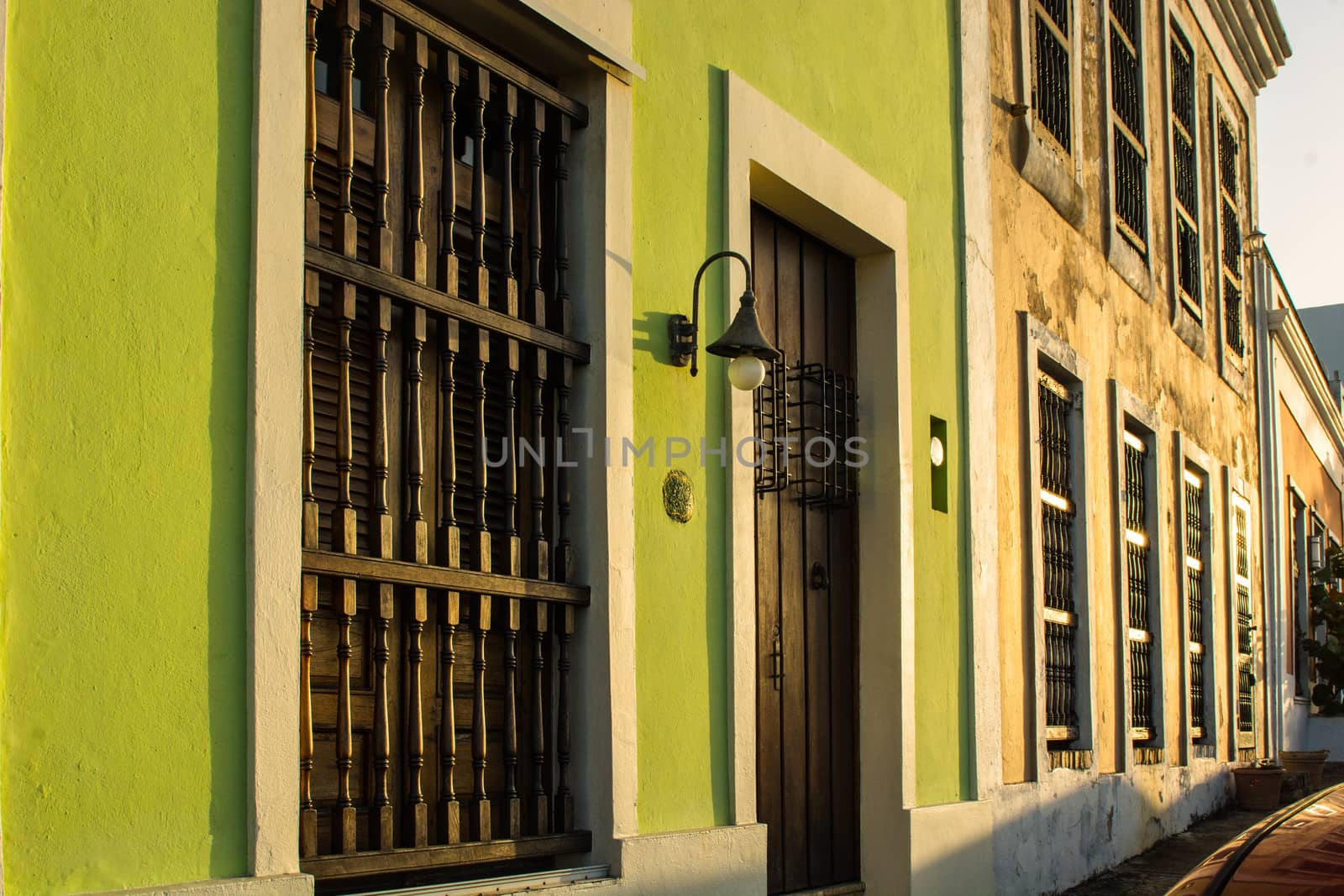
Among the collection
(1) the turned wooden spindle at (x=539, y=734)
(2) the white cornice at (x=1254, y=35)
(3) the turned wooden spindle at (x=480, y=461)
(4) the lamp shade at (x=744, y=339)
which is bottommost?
(1) the turned wooden spindle at (x=539, y=734)

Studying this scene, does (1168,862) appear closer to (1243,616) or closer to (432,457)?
(1243,616)

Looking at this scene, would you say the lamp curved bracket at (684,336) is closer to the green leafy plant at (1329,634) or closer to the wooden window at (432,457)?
the wooden window at (432,457)

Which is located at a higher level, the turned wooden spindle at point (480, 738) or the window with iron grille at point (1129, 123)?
the window with iron grille at point (1129, 123)

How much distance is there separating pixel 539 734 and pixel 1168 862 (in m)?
6.37

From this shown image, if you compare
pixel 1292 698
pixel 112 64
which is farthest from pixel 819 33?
pixel 1292 698

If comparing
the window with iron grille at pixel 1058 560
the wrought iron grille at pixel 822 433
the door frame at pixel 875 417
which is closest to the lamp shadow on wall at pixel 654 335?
the door frame at pixel 875 417

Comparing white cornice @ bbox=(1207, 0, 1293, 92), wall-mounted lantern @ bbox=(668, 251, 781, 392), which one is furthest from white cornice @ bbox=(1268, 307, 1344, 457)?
wall-mounted lantern @ bbox=(668, 251, 781, 392)

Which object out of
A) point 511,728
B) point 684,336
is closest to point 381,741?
point 511,728

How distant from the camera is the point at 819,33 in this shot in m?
6.30

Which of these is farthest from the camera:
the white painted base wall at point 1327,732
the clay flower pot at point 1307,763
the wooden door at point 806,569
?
Answer: the white painted base wall at point 1327,732

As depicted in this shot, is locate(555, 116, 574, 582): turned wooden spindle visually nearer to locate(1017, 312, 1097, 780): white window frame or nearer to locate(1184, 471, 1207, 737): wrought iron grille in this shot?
locate(1017, 312, 1097, 780): white window frame

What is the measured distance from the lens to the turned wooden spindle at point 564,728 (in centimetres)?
462

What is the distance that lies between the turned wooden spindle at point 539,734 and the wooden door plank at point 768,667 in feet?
4.83

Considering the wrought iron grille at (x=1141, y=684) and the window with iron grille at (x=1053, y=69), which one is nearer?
the window with iron grille at (x=1053, y=69)
